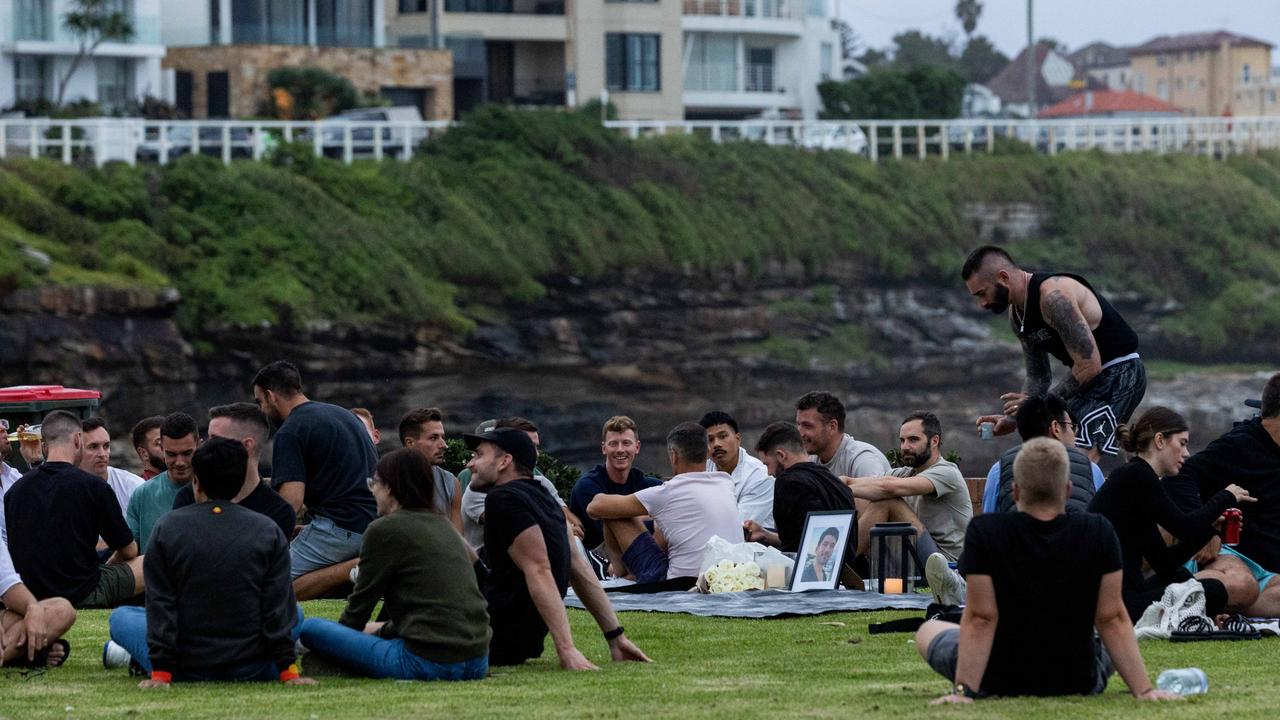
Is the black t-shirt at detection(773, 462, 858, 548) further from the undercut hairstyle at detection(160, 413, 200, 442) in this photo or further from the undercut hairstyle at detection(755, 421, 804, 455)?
the undercut hairstyle at detection(160, 413, 200, 442)

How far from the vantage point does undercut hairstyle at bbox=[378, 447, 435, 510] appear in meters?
8.55

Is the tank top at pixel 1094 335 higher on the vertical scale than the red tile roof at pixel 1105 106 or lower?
lower

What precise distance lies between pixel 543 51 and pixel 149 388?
82.9ft

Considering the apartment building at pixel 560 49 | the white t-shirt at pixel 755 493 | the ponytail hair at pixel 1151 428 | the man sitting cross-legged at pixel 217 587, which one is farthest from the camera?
the apartment building at pixel 560 49

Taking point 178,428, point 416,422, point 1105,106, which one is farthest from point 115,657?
point 1105,106

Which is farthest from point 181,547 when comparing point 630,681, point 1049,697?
point 1049,697

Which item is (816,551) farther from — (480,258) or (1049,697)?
(480,258)

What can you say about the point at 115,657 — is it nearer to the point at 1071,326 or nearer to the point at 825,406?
the point at 825,406

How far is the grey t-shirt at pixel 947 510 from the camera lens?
12688mm

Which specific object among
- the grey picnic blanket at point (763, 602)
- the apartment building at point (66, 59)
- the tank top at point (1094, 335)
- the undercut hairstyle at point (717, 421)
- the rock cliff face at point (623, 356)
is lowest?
the rock cliff face at point (623, 356)

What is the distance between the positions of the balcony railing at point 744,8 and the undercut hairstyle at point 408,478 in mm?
57022

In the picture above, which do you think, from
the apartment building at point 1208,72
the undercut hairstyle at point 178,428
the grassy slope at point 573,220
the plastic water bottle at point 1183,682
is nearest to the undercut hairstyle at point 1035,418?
the plastic water bottle at point 1183,682

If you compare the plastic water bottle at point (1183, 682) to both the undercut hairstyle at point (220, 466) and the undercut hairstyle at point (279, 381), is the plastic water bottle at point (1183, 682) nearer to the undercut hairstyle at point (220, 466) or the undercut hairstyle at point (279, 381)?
the undercut hairstyle at point (220, 466)

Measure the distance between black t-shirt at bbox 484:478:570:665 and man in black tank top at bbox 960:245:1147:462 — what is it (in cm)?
331
